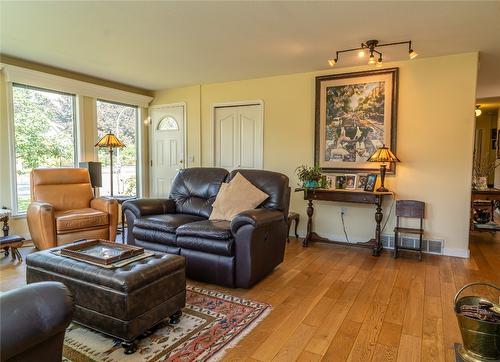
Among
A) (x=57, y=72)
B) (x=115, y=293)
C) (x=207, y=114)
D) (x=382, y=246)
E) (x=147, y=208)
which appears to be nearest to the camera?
(x=115, y=293)

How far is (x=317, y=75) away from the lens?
14.6 ft

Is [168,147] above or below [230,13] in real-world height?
below

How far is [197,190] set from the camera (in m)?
3.70

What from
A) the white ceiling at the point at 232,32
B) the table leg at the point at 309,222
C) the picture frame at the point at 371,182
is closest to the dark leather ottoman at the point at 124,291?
the white ceiling at the point at 232,32

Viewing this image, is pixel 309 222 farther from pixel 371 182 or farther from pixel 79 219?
pixel 79 219

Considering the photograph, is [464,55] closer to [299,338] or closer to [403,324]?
[403,324]

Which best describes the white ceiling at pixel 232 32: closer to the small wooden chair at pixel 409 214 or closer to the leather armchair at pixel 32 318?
the small wooden chair at pixel 409 214

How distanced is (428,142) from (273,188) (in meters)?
2.09

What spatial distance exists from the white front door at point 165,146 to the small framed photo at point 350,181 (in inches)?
112

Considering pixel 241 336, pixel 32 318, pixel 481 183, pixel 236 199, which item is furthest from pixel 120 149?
pixel 481 183

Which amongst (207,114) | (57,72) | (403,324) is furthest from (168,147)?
(403,324)

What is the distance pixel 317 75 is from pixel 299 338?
3.53 m

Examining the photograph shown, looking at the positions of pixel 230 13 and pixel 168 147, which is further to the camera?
pixel 168 147

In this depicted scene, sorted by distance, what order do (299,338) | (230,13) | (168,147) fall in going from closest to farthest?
(299,338)
(230,13)
(168,147)
